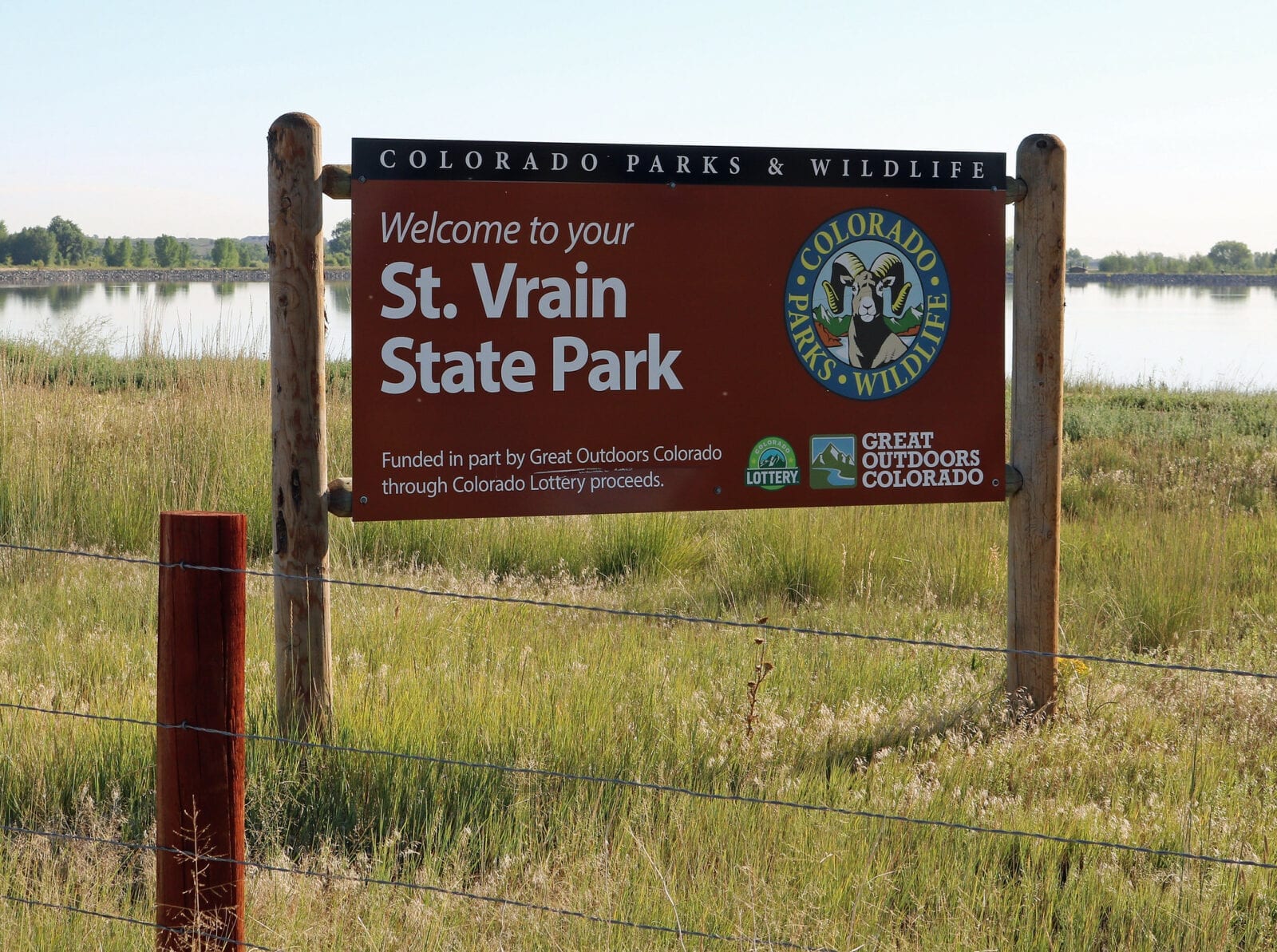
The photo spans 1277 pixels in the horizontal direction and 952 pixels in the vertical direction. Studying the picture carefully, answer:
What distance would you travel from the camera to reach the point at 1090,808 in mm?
3564

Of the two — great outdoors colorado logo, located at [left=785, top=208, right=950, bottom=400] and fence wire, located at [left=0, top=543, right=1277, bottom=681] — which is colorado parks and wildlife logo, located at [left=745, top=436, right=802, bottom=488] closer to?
great outdoors colorado logo, located at [left=785, top=208, right=950, bottom=400]

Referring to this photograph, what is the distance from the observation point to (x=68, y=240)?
128m

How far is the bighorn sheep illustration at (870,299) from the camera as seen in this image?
440 centimetres

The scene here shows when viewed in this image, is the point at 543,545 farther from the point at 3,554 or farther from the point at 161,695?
the point at 161,695

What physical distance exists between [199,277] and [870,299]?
372ft

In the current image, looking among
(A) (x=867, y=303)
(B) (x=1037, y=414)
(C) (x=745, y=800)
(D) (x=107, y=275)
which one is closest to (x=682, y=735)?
(C) (x=745, y=800)

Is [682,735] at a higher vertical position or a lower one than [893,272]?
lower

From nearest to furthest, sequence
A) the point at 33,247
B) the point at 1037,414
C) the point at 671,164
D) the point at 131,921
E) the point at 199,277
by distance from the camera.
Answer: the point at 131,921
the point at 671,164
the point at 1037,414
the point at 199,277
the point at 33,247

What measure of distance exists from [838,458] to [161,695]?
2631mm

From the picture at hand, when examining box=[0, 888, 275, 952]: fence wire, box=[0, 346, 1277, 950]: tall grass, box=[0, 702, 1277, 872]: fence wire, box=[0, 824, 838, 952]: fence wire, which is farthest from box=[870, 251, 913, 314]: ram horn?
box=[0, 888, 275, 952]: fence wire

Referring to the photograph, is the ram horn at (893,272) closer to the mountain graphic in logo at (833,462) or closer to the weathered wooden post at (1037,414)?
the weathered wooden post at (1037,414)

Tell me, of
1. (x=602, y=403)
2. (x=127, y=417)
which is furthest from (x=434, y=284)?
(x=127, y=417)

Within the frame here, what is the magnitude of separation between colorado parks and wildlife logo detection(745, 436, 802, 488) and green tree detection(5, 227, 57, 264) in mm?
134741

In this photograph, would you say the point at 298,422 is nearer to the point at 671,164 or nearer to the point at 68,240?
the point at 671,164
